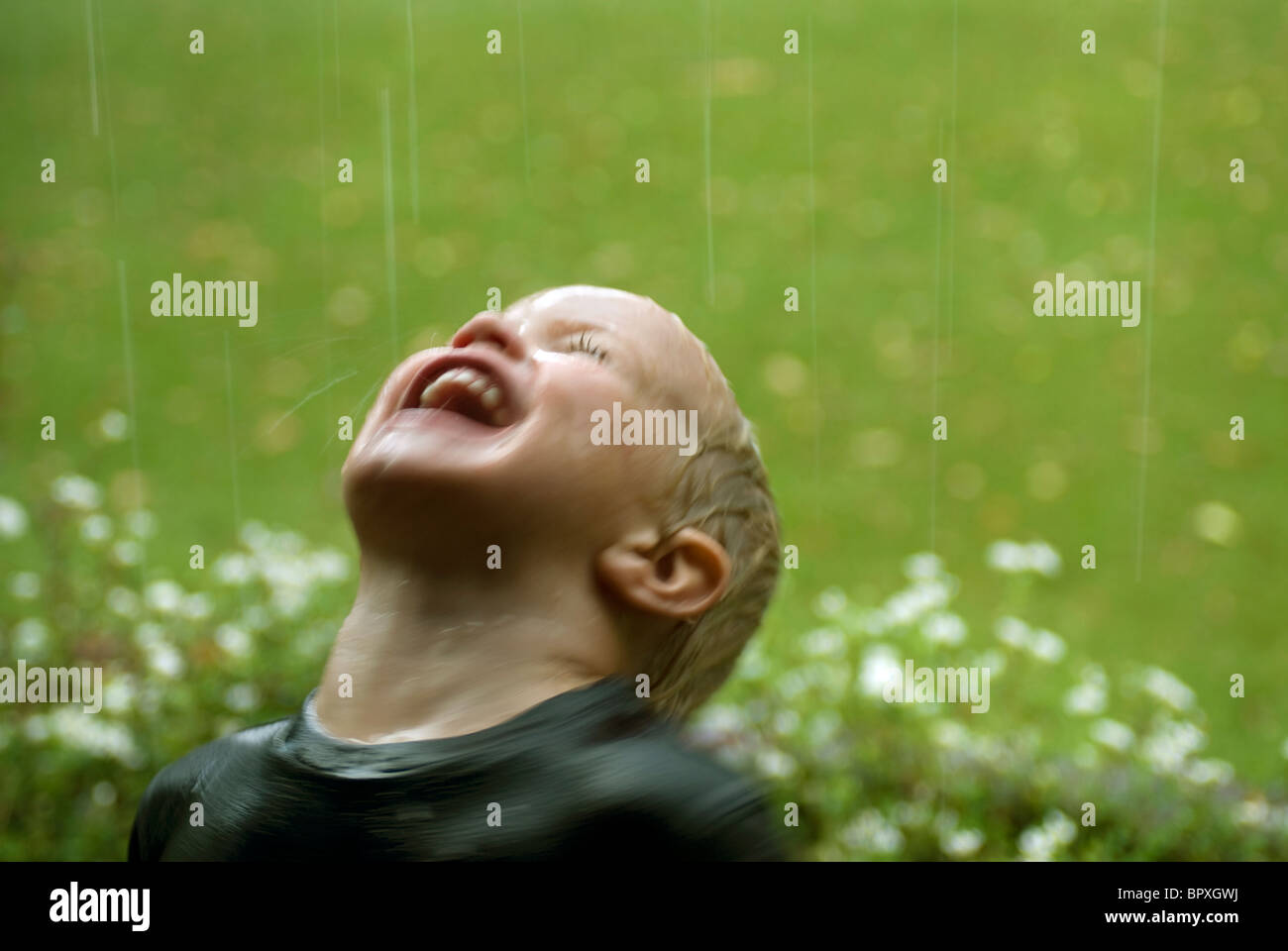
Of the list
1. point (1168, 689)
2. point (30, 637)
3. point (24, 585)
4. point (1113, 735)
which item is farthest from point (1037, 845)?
point (24, 585)

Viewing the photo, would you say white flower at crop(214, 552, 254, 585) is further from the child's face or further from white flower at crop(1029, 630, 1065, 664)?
white flower at crop(1029, 630, 1065, 664)

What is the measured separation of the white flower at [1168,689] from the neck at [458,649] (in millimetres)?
2003

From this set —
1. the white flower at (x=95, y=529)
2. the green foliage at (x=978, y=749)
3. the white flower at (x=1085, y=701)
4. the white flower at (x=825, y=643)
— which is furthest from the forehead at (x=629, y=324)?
the white flower at (x=95, y=529)

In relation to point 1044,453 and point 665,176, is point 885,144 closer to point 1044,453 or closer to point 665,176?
point 665,176

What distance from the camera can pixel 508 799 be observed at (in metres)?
1.55

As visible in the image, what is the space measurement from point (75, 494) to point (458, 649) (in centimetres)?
200

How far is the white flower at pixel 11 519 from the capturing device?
323 centimetres

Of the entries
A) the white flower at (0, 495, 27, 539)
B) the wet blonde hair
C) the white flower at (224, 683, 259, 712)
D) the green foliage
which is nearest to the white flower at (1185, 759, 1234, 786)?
the green foliage

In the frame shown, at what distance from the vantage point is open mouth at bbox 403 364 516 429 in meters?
1.69

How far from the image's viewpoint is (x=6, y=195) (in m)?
3.93

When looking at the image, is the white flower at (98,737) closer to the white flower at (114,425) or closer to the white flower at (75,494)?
the white flower at (75,494)

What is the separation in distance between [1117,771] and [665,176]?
2.24 metres
